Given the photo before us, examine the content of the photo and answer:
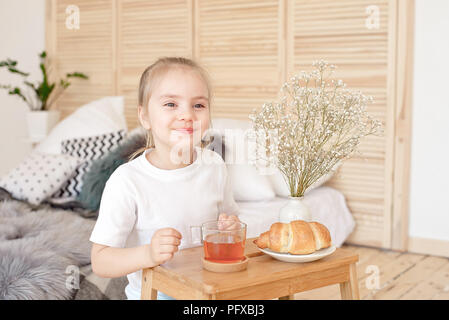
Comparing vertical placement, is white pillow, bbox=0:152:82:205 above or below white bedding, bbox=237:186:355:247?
above

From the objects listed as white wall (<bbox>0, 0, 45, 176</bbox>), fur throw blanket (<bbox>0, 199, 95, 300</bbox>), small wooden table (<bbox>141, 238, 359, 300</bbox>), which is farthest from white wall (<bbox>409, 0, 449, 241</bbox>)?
white wall (<bbox>0, 0, 45, 176</bbox>)

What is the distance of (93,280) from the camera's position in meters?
1.90

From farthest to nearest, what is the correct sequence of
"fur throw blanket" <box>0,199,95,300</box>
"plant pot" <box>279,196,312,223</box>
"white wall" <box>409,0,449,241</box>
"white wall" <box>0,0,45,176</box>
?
1. "white wall" <box>0,0,45,176</box>
2. "white wall" <box>409,0,449,241</box>
3. "fur throw blanket" <box>0,199,95,300</box>
4. "plant pot" <box>279,196,312,223</box>

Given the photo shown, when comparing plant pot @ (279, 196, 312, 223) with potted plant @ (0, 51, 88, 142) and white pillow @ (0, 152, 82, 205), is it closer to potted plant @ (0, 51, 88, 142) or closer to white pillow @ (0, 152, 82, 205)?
white pillow @ (0, 152, 82, 205)

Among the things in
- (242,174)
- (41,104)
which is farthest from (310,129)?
(41,104)

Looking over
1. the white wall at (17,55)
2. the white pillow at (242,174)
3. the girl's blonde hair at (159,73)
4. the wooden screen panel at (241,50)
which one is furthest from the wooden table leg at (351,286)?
the white wall at (17,55)

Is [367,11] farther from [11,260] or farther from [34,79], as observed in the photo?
[34,79]

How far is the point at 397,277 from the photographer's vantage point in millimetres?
2619

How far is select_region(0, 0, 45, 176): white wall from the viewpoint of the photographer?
4176 mm

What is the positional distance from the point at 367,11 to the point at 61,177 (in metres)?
1.83

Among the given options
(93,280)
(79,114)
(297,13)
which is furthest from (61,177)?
(297,13)

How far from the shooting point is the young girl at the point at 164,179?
1259mm

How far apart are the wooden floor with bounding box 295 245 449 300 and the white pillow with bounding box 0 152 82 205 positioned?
1.33 meters

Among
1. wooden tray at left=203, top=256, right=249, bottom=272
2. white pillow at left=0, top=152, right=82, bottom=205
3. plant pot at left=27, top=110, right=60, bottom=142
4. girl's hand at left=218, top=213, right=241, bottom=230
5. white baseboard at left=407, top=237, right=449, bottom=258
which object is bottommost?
white baseboard at left=407, top=237, right=449, bottom=258
